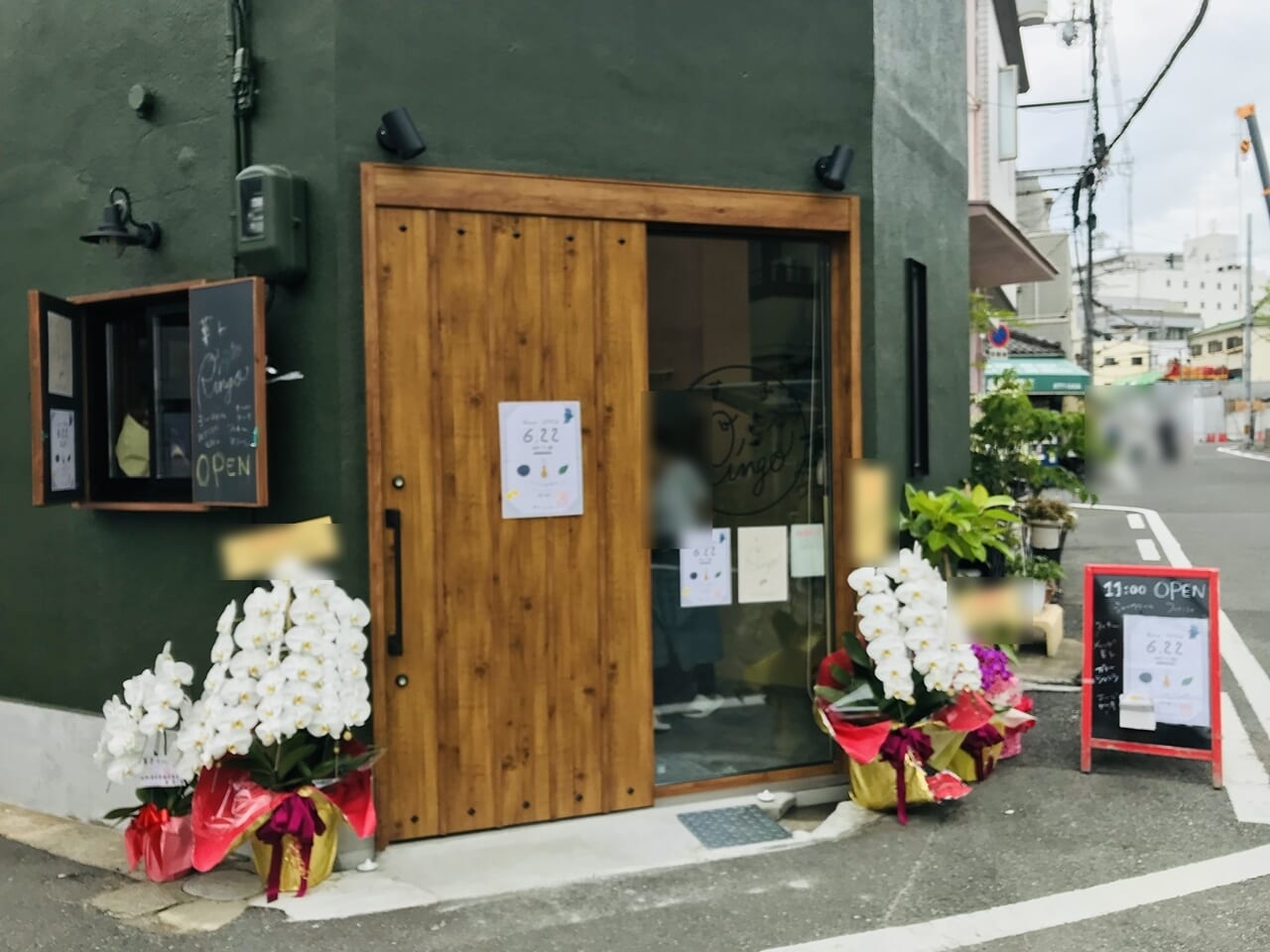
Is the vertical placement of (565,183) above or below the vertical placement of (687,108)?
Result: below

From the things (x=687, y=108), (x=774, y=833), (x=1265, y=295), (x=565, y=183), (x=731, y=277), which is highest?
(x=1265, y=295)

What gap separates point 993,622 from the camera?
6445 millimetres

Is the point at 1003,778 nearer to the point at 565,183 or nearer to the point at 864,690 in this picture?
the point at 864,690

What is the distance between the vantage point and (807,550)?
5.43 metres

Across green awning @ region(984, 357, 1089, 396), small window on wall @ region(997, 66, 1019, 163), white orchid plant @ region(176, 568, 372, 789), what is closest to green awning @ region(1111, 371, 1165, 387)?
white orchid plant @ region(176, 568, 372, 789)

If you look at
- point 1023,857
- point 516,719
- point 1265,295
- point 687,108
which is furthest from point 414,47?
point 1265,295

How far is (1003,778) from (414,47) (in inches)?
173

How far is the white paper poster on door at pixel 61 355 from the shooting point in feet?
16.3

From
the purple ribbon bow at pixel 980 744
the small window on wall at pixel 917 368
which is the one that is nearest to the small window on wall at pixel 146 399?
the small window on wall at pixel 917 368

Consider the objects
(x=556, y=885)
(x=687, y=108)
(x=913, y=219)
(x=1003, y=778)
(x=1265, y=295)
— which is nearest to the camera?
(x=556, y=885)

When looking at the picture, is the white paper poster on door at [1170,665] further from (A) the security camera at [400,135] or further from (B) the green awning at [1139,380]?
(A) the security camera at [400,135]

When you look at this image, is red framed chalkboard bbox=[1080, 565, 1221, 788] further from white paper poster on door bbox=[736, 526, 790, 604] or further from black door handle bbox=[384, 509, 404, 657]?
black door handle bbox=[384, 509, 404, 657]

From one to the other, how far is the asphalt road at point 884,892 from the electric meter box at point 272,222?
8.25 ft

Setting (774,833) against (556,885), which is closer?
(556,885)
